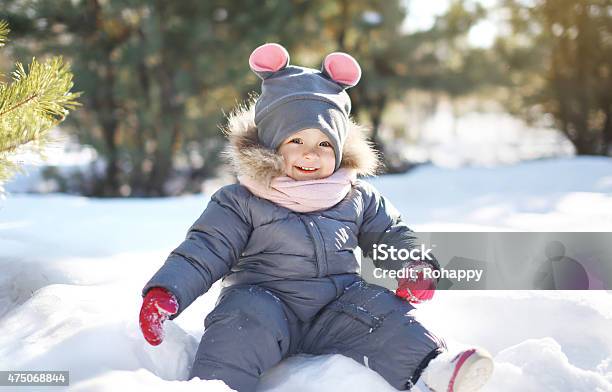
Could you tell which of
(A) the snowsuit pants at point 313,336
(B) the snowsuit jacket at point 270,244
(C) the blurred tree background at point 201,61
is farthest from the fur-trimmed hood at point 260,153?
(C) the blurred tree background at point 201,61

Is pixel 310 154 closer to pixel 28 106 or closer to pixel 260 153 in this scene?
pixel 260 153

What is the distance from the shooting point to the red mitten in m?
Answer: 1.62

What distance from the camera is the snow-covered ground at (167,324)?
4.50 feet

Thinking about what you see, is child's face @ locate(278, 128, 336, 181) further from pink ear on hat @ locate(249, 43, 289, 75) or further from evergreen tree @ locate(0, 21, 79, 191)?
evergreen tree @ locate(0, 21, 79, 191)

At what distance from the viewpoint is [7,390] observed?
1189 mm

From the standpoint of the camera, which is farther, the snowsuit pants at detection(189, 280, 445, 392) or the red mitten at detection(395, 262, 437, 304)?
the red mitten at detection(395, 262, 437, 304)

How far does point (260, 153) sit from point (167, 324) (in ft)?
1.79

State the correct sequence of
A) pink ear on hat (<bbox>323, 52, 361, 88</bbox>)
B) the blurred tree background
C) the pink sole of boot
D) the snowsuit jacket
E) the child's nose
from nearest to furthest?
the pink sole of boot < the snowsuit jacket < the child's nose < pink ear on hat (<bbox>323, 52, 361, 88</bbox>) < the blurred tree background

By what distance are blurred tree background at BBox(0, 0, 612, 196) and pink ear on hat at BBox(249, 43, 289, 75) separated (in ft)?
13.9

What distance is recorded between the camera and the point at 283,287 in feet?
5.34

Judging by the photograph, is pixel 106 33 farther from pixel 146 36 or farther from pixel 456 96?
pixel 456 96

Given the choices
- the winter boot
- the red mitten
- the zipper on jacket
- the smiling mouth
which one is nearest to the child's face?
the smiling mouth

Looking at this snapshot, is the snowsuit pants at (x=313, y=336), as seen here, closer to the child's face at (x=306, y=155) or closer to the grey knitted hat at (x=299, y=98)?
the child's face at (x=306, y=155)

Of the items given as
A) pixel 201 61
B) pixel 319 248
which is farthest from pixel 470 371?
pixel 201 61
